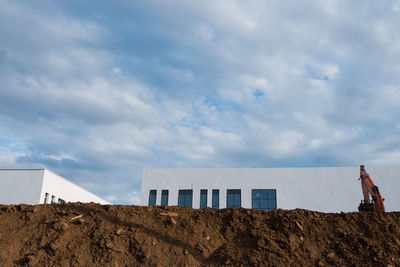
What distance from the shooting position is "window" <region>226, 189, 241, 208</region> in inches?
1630

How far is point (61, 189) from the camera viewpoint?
4181cm

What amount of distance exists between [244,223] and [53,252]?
16.4 ft

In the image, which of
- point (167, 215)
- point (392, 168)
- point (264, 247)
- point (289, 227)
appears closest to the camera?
point (264, 247)

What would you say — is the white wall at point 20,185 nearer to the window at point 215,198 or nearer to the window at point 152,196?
the window at point 152,196

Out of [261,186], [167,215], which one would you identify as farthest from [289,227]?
[261,186]

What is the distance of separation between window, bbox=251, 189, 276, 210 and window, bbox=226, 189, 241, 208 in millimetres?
1697

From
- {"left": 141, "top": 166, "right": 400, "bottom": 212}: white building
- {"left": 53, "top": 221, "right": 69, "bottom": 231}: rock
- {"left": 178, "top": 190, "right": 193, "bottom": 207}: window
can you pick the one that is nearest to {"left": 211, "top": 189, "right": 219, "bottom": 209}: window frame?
{"left": 141, "top": 166, "right": 400, "bottom": 212}: white building

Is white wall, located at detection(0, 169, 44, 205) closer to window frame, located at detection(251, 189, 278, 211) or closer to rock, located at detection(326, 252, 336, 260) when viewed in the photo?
window frame, located at detection(251, 189, 278, 211)

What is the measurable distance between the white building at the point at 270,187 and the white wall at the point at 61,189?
927cm

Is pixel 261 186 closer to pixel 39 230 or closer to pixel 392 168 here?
pixel 392 168

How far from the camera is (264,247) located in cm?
849

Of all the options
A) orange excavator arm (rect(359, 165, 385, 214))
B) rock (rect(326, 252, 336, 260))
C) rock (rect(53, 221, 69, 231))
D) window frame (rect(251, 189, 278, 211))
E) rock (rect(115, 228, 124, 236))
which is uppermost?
window frame (rect(251, 189, 278, 211))

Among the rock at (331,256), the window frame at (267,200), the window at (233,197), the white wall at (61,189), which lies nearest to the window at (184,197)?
the window at (233,197)

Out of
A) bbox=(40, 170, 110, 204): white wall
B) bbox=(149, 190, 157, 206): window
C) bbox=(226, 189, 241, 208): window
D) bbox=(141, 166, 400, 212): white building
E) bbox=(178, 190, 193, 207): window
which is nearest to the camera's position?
bbox=(40, 170, 110, 204): white wall
